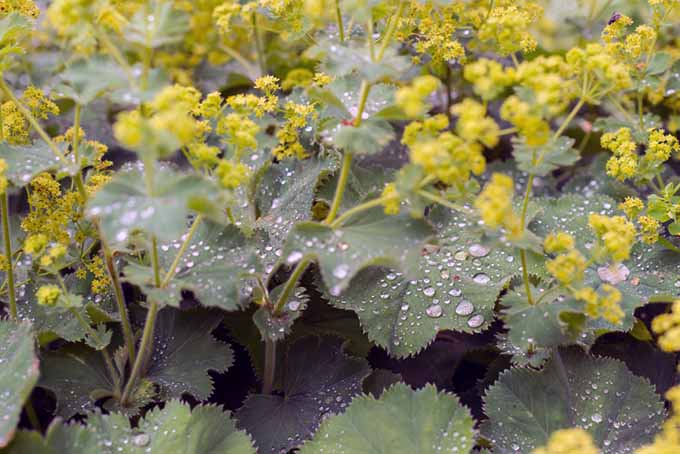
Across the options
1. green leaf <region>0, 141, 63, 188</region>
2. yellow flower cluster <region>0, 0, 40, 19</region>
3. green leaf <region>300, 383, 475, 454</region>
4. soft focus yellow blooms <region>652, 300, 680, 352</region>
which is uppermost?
yellow flower cluster <region>0, 0, 40, 19</region>

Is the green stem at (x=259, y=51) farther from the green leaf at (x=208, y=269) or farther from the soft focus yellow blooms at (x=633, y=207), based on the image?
the soft focus yellow blooms at (x=633, y=207)

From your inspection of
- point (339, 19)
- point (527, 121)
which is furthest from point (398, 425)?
point (339, 19)

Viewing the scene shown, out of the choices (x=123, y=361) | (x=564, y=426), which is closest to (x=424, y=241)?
(x=564, y=426)

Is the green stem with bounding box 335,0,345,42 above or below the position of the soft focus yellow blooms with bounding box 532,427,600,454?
above

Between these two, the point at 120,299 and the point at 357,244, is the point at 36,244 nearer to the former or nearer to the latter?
the point at 120,299

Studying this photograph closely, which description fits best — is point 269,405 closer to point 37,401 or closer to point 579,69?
point 37,401

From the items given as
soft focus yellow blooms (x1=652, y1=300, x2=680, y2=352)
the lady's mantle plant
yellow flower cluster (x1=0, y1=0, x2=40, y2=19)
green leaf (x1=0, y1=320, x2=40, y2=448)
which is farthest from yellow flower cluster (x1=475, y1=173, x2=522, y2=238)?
yellow flower cluster (x1=0, y1=0, x2=40, y2=19)

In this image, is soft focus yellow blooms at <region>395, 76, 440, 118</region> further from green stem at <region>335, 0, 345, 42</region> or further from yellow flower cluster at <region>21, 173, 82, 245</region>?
yellow flower cluster at <region>21, 173, 82, 245</region>
